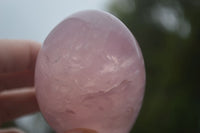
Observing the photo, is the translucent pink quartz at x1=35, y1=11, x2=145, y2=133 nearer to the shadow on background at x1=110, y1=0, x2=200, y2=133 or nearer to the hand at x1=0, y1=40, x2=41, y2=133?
the hand at x1=0, y1=40, x2=41, y2=133

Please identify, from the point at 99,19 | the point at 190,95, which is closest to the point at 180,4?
the point at 190,95

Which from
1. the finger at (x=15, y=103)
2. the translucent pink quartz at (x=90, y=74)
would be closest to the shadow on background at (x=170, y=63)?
the finger at (x=15, y=103)

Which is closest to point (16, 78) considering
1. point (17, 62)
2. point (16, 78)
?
point (16, 78)

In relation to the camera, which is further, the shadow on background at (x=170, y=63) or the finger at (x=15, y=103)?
the shadow on background at (x=170, y=63)

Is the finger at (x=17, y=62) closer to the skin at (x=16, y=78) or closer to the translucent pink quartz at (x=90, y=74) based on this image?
the skin at (x=16, y=78)

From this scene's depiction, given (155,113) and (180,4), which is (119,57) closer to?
(155,113)

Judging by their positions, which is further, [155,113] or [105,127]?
[155,113]
